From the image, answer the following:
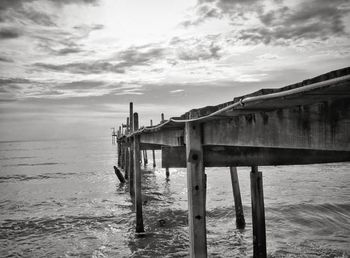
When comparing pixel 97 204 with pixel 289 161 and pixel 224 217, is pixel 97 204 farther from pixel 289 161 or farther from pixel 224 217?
pixel 289 161

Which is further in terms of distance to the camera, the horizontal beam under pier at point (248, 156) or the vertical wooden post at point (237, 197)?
the vertical wooden post at point (237, 197)

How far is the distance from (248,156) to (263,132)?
6.79 feet

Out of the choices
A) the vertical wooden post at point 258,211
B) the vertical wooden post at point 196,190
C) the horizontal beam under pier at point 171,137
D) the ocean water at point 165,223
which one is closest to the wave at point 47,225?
the ocean water at point 165,223

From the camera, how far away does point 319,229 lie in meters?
9.23

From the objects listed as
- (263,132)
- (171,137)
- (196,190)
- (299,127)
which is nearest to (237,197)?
(171,137)

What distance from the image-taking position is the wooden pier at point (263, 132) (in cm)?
174

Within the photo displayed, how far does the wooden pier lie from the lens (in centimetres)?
174

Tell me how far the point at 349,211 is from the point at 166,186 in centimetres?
1118

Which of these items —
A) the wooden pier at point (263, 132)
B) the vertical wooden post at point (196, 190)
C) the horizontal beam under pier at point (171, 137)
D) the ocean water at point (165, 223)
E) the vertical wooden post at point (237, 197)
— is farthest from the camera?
Result: the vertical wooden post at point (237, 197)

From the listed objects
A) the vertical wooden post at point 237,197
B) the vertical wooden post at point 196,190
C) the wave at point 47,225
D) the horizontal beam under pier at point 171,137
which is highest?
the horizontal beam under pier at point 171,137

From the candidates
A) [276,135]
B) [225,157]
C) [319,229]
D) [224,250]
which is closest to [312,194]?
[319,229]

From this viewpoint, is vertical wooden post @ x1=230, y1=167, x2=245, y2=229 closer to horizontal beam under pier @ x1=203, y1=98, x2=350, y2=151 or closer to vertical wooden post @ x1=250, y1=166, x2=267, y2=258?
vertical wooden post @ x1=250, y1=166, x2=267, y2=258

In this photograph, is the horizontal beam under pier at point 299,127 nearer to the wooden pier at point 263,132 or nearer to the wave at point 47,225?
the wooden pier at point 263,132

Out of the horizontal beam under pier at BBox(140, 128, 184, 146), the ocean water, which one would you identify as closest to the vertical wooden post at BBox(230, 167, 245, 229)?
the ocean water
